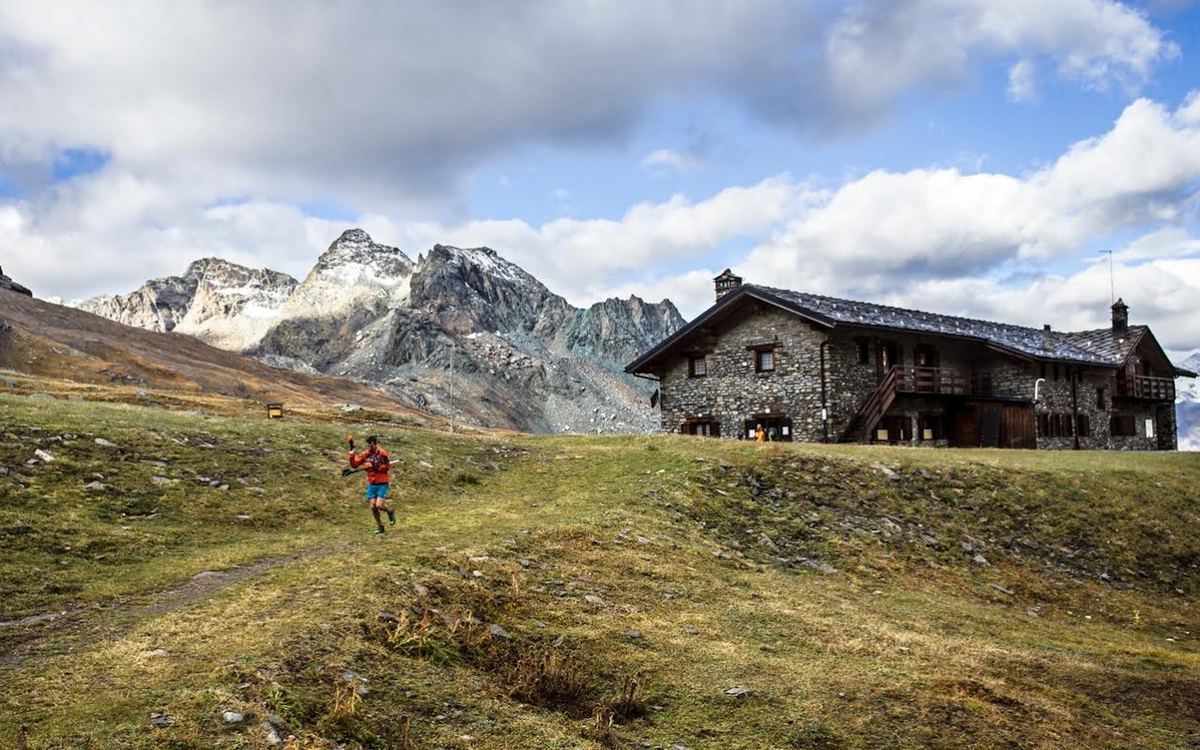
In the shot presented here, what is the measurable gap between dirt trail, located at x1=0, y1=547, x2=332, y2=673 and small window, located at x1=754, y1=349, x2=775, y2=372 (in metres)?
33.4

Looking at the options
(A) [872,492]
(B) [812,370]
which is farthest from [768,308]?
(A) [872,492]

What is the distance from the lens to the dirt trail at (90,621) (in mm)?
8562

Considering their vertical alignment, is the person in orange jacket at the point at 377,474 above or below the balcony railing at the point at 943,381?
below

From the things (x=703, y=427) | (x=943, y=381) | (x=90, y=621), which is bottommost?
(x=90, y=621)

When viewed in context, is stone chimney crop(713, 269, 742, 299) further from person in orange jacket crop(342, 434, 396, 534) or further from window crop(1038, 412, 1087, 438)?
person in orange jacket crop(342, 434, 396, 534)

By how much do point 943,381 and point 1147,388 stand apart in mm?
27755

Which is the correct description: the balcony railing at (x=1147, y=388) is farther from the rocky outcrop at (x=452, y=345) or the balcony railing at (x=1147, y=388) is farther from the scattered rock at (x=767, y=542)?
the rocky outcrop at (x=452, y=345)

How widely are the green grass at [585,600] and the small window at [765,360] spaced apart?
1722cm

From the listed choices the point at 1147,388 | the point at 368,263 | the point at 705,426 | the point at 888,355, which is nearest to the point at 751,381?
the point at 705,426

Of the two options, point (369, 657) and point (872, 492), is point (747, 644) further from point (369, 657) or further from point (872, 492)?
point (872, 492)

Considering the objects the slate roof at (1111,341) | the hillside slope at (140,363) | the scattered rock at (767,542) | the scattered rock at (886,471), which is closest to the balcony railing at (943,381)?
the slate roof at (1111,341)

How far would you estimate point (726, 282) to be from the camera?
48.0 m

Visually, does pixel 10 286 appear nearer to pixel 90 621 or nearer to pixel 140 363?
pixel 140 363

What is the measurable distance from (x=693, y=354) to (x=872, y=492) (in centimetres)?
2398
